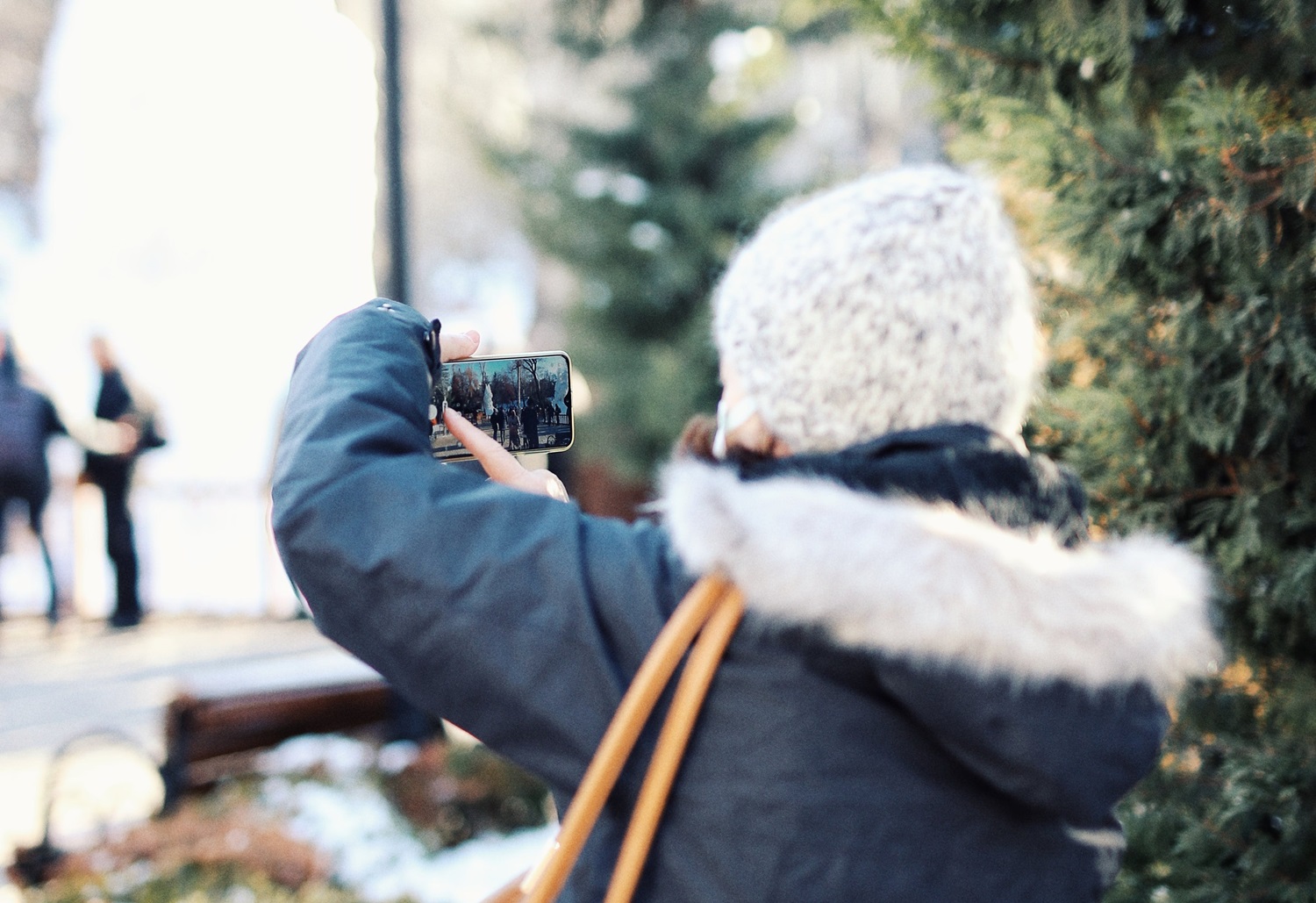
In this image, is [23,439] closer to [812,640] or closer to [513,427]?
[513,427]

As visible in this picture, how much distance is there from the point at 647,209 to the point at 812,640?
6.20 metres

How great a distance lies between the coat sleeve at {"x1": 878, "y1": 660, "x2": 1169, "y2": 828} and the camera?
0.97 m

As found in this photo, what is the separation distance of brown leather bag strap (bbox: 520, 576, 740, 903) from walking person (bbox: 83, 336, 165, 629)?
23.4 ft

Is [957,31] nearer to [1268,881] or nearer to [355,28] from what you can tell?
[1268,881]

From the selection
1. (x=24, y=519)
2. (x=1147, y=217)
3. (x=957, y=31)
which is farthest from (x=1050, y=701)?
(x=24, y=519)

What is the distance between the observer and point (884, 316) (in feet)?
3.35

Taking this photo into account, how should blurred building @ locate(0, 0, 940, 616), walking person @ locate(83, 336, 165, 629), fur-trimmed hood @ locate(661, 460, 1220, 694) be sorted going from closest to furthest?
fur-trimmed hood @ locate(661, 460, 1220, 694) < walking person @ locate(83, 336, 165, 629) < blurred building @ locate(0, 0, 940, 616)

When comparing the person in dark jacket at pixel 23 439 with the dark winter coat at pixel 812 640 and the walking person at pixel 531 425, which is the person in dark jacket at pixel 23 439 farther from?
the dark winter coat at pixel 812 640

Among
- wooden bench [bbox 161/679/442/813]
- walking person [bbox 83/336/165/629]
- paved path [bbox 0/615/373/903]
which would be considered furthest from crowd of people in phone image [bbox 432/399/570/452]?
walking person [bbox 83/336/165/629]

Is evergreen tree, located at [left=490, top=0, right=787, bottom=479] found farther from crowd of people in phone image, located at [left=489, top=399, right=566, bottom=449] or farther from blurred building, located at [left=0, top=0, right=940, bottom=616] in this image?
crowd of people in phone image, located at [left=489, top=399, right=566, bottom=449]

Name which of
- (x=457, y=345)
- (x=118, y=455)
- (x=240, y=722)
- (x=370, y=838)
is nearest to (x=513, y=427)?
(x=457, y=345)

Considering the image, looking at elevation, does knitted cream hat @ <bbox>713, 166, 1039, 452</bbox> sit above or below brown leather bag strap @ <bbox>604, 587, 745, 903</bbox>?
above

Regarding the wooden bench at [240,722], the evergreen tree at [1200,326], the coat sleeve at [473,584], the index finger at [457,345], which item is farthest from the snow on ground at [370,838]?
the coat sleeve at [473,584]

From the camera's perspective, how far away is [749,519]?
3.27ft
